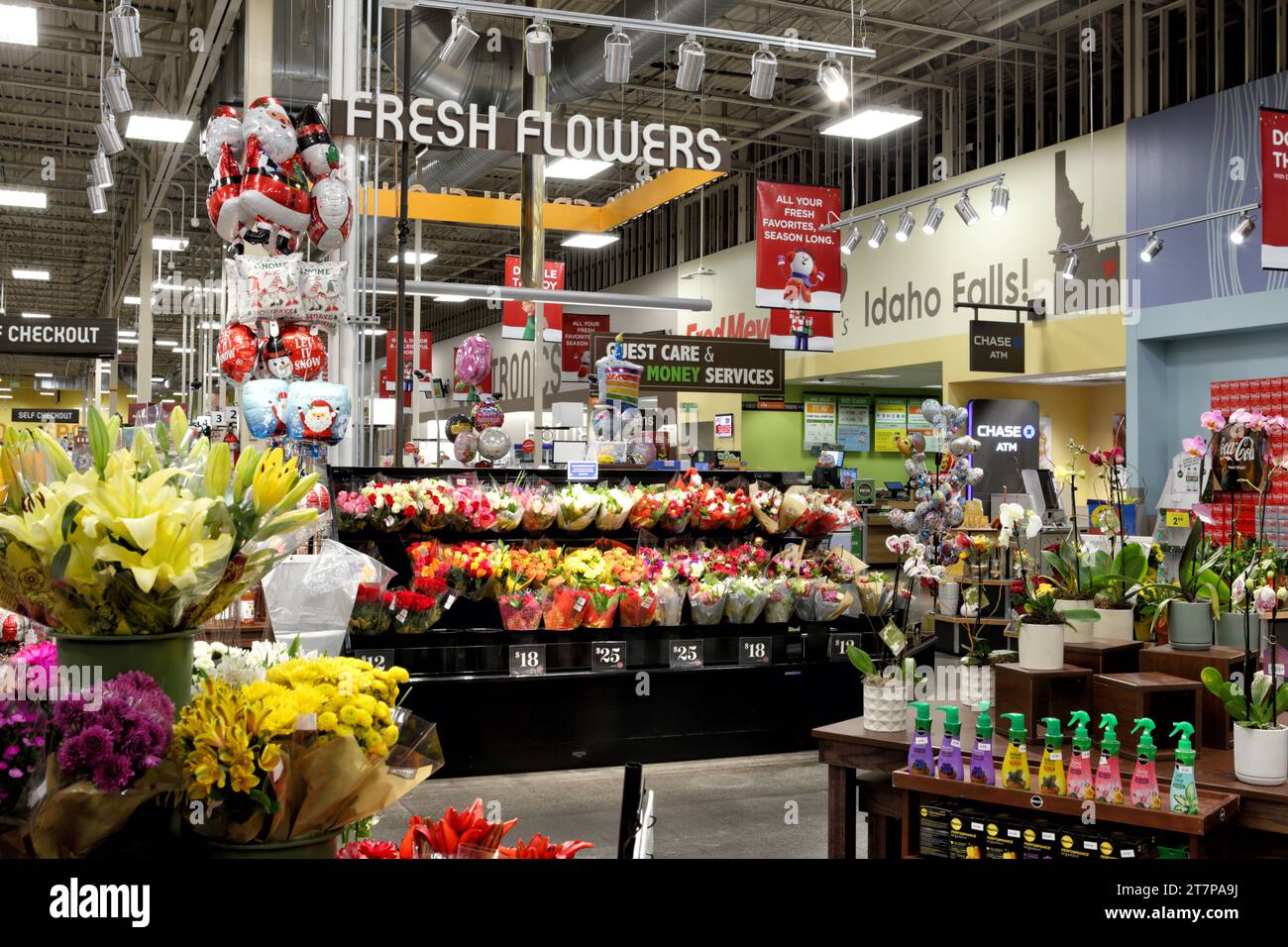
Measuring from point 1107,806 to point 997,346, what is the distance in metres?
11.0

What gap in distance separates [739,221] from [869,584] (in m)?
13.1

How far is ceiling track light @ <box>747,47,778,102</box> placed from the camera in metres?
7.07

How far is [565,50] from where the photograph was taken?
35.2 ft

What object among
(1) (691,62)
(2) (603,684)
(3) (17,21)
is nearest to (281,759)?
(2) (603,684)

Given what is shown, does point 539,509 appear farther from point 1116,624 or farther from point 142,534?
point 142,534

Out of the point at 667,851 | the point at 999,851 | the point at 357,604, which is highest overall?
the point at 357,604

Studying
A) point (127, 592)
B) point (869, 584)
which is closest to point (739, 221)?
point (869, 584)

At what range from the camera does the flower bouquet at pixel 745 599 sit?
5.89 metres

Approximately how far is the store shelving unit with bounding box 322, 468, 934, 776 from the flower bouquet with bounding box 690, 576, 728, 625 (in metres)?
0.06

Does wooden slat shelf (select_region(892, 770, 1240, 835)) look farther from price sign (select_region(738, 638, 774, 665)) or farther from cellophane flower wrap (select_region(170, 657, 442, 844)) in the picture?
price sign (select_region(738, 638, 774, 665))

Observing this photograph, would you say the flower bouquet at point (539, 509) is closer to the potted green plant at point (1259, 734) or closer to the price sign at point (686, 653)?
the price sign at point (686, 653)

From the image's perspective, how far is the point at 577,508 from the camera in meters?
6.08

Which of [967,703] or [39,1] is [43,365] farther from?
[967,703]

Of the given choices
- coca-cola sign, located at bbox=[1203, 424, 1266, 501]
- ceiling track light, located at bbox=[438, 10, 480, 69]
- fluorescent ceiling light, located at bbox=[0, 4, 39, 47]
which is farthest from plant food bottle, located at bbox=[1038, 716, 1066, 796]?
fluorescent ceiling light, located at bbox=[0, 4, 39, 47]
